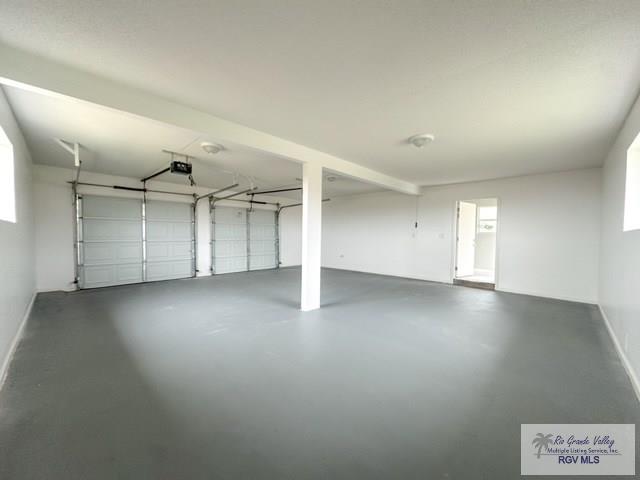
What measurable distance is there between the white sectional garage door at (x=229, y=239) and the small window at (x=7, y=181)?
4.54 metres

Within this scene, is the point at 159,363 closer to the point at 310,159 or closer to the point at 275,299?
the point at 275,299

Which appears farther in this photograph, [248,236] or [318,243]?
[248,236]

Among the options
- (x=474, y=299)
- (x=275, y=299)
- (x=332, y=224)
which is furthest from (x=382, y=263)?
(x=275, y=299)

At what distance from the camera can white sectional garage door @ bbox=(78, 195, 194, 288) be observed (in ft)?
18.0

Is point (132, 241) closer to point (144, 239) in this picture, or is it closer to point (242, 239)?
point (144, 239)

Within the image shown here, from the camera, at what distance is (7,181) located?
9.12 ft

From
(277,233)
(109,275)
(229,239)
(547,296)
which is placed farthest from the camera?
(277,233)

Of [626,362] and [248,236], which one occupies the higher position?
[248,236]

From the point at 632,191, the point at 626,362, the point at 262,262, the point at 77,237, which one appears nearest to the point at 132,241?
the point at 77,237

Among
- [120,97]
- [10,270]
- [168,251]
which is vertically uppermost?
[120,97]

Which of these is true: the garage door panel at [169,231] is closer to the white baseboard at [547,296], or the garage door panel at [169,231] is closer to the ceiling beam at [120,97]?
the ceiling beam at [120,97]

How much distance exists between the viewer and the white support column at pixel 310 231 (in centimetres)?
380

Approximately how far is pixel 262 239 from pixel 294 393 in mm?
7039

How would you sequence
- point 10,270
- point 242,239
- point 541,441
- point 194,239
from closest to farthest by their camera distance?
point 541,441
point 10,270
point 194,239
point 242,239
